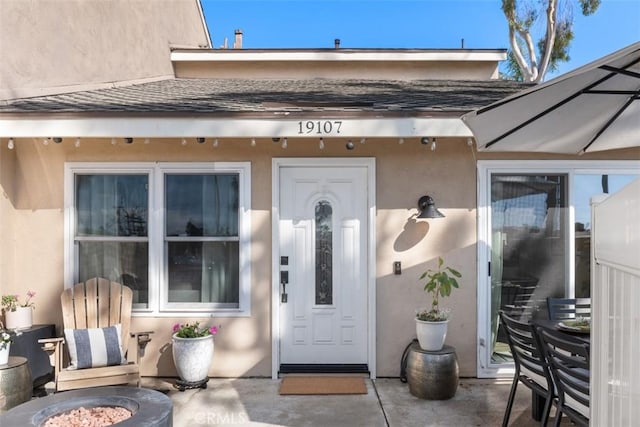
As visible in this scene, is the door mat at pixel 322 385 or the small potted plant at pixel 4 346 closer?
the small potted plant at pixel 4 346

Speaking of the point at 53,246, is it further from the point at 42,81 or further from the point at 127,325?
the point at 42,81

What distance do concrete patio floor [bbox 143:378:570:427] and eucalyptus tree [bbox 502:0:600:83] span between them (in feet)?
44.1

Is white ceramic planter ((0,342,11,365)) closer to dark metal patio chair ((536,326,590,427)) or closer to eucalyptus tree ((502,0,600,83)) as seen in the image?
dark metal patio chair ((536,326,590,427))

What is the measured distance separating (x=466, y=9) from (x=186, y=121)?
1371 centimetres

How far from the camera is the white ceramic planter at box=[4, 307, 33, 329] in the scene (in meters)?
4.50

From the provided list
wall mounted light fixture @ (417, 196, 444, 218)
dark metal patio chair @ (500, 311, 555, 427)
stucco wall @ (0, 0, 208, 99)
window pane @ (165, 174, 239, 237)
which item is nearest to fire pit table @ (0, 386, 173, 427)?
window pane @ (165, 174, 239, 237)

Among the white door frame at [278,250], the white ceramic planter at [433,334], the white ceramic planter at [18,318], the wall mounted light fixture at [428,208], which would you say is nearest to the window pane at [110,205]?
the white ceramic planter at [18,318]

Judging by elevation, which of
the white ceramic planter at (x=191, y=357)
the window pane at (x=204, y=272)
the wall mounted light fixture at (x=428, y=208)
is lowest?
the white ceramic planter at (x=191, y=357)

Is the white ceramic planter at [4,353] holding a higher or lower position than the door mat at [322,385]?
higher

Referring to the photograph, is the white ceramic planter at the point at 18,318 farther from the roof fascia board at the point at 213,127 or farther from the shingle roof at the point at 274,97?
the shingle roof at the point at 274,97

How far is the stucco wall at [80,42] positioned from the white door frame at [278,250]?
2991 millimetres

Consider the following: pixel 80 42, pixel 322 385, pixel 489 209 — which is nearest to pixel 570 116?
pixel 489 209

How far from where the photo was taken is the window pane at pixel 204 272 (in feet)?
16.0

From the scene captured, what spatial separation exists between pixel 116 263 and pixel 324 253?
225 cm
